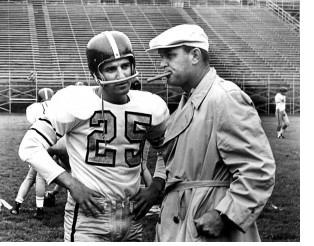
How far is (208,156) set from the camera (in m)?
1.62

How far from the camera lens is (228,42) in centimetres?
350

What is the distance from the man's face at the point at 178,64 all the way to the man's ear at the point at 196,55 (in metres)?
0.01

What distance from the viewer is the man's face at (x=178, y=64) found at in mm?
1717

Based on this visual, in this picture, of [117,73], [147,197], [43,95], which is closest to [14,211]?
[43,95]

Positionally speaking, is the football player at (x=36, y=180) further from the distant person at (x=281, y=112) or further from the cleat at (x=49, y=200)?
the distant person at (x=281, y=112)

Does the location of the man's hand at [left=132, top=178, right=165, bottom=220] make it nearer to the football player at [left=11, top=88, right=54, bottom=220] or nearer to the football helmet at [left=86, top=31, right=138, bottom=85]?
the football helmet at [left=86, top=31, right=138, bottom=85]

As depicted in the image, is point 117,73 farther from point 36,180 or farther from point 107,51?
point 36,180

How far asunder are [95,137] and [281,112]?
1.82 m

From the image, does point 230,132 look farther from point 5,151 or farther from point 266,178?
point 5,151

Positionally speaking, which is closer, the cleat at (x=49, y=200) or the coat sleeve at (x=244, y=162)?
the coat sleeve at (x=244, y=162)

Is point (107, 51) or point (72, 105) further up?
point (107, 51)

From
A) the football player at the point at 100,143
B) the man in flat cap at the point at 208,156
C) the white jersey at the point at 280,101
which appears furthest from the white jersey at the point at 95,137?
the white jersey at the point at 280,101
